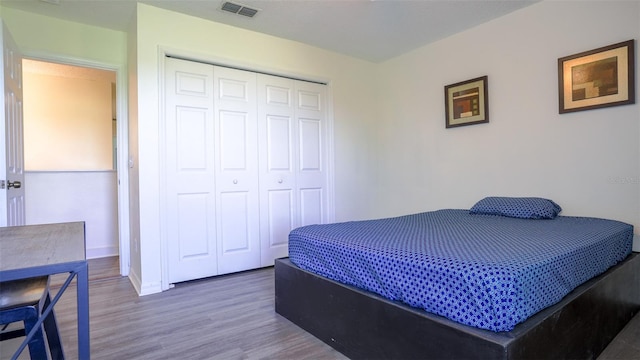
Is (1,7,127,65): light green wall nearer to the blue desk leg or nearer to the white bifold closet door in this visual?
the white bifold closet door

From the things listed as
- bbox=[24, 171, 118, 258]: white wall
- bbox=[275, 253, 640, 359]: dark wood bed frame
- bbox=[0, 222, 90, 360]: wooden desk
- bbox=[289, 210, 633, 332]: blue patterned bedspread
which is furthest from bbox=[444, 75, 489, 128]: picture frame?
bbox=[24, 171, 118, 258]: white wall

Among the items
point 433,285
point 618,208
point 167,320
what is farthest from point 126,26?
point 618,208

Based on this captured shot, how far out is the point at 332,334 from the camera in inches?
68.6

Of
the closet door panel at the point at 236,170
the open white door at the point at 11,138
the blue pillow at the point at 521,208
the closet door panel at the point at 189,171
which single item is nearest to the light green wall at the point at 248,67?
the closet door panel at the point at 189,171

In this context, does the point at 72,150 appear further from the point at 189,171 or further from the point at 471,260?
the point at 471,260

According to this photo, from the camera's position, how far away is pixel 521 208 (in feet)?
8.21

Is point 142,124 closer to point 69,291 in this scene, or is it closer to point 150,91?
point 150,91

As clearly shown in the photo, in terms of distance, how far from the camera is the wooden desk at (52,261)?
0.88m

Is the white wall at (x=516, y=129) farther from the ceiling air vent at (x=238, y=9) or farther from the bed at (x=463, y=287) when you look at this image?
the ceiling air vent at (x=238, y=9)

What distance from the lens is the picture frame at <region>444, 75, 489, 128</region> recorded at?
10.3ft

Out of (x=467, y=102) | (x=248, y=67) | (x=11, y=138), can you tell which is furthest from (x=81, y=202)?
(x=467, y=102)

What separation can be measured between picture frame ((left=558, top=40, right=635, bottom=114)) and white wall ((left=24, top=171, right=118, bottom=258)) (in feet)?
15.6

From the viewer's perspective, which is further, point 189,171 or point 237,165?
point 237,165

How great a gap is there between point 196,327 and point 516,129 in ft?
9.56
